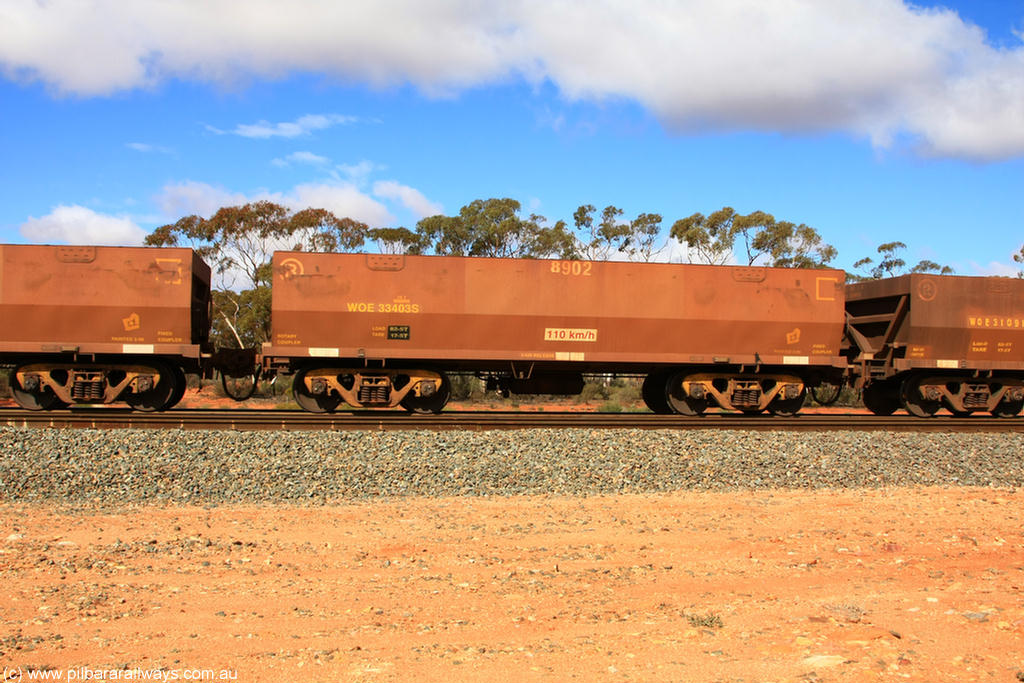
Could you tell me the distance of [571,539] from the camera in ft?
23.3

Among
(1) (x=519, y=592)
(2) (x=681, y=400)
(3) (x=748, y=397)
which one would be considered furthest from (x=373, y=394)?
(1) (x=519, y=592)

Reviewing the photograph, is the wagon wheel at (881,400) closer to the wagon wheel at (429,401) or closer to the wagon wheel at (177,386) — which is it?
the wagon wheel at (429,401)

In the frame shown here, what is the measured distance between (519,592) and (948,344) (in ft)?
47.0

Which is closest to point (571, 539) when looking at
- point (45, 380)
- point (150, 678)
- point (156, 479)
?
point (150, 678)

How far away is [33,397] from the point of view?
14859 millimetres

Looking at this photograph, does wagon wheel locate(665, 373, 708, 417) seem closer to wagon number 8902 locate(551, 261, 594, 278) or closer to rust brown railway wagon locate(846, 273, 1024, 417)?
wagon number 8902 locate(551, 261, 594, 278)

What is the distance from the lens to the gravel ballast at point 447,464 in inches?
356

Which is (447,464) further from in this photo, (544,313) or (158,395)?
(158,395)

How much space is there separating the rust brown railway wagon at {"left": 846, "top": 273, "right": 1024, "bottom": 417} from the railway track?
1.36 meters

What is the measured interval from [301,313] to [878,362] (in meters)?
12.3

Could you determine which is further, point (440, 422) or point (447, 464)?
point (440, 422)

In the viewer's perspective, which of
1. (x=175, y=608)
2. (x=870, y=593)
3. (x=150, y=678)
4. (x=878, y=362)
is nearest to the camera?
(x=150, y=678)

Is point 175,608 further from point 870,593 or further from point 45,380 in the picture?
point 45,380

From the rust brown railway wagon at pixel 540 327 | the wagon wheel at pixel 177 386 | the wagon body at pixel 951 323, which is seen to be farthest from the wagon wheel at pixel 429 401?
the wagon body at pixel 951 323
